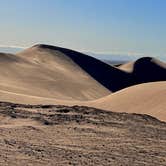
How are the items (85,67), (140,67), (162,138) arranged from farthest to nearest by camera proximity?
(140,67), (85,67), (162,138)

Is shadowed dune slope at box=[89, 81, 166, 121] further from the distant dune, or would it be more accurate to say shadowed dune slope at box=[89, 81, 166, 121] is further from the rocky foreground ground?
the rocky foreground ground

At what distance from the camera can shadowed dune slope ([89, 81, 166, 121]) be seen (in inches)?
712

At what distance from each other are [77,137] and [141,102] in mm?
9300

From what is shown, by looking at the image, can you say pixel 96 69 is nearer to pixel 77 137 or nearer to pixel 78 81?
pixel 78 81

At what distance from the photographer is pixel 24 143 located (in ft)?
33.8

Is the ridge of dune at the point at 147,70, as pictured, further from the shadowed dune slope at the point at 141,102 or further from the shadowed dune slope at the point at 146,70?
the shadowed dune slope at the point at 141,102

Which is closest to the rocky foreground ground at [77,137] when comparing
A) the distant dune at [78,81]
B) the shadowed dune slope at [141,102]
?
the shadowed dune slope at [141,102]

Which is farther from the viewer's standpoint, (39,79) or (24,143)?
(39,79)

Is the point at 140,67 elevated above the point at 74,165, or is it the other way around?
the point at 140,67

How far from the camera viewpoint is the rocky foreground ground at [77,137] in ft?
30.0

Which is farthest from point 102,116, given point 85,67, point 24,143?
point 85,67

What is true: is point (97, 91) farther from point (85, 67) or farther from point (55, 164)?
point (55, 164)

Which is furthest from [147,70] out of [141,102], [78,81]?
[141,102]

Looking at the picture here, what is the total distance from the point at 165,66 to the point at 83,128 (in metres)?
73.0
